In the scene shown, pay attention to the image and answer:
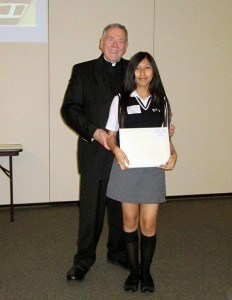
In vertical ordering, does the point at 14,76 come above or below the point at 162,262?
above

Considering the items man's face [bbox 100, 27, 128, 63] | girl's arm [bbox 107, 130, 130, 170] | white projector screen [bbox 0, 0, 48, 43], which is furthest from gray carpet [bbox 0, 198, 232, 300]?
white projector screen [bbox 0, 0, 48, 43]

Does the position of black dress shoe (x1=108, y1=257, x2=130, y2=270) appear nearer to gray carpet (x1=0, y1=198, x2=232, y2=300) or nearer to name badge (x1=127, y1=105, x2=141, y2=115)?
gray carpet (x1=0, y1=198, x2=232, y2=300)

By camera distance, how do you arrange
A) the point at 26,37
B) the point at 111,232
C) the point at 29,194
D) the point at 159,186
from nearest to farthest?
the point at 159,186 < the point at 111,232 < the point at 26,37 < the point at 29,194

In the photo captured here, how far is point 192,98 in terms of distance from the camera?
15.0 feet

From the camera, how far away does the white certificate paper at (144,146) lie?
2.17m

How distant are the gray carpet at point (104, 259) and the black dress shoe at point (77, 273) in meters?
0.04

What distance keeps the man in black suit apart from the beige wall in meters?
1.72

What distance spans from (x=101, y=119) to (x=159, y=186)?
616 millimetres

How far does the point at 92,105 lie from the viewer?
2521 millimetres

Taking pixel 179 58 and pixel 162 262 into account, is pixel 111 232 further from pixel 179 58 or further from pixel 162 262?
pixel 179 58

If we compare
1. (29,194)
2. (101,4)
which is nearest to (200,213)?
(29,194)

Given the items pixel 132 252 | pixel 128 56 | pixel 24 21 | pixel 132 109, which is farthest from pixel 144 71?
pixel 24 21

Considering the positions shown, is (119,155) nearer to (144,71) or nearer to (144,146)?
(144,146)

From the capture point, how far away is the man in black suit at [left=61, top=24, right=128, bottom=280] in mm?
2475
